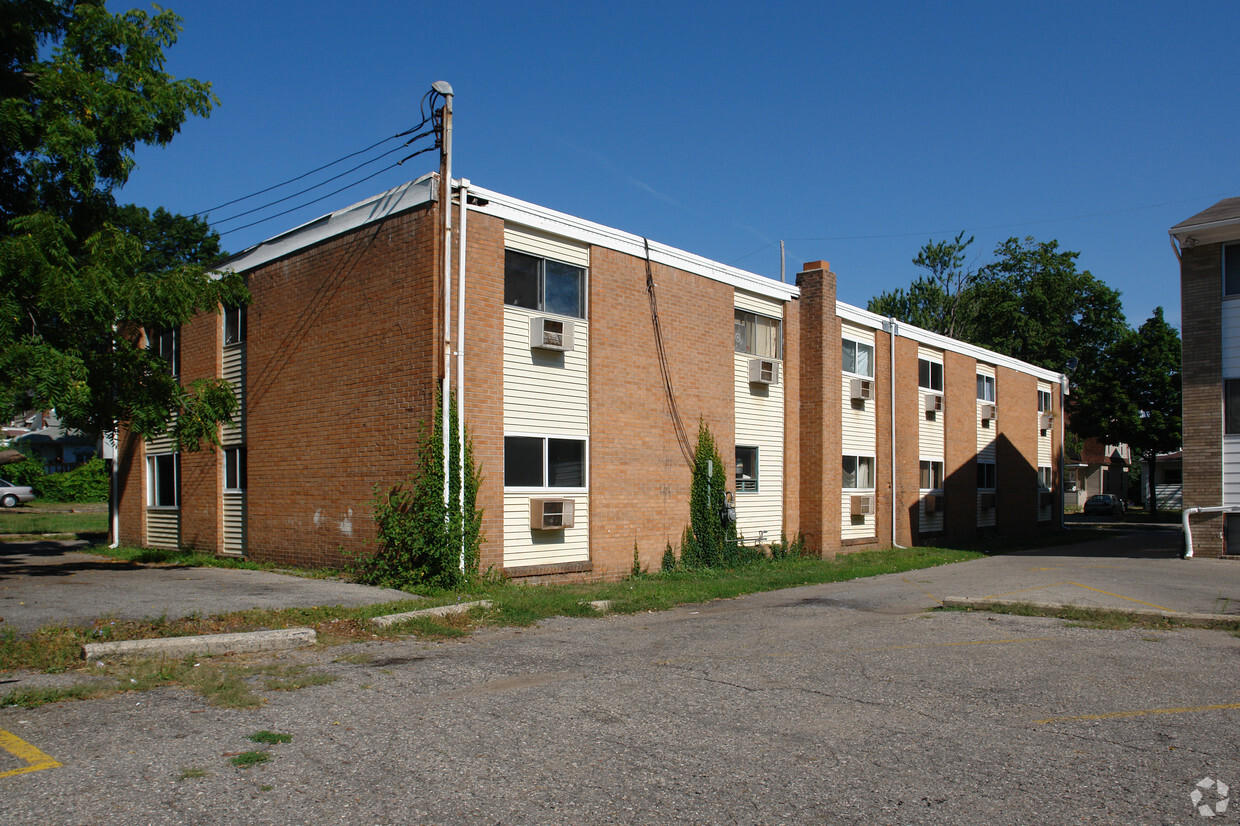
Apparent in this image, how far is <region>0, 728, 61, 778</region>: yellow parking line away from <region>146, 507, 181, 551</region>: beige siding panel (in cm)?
1588

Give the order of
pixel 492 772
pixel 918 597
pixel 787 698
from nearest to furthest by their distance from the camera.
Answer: pixel 492 772 → pixel 787 698 → pixel 918 597

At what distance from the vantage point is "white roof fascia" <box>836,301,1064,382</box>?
24484 millimetres

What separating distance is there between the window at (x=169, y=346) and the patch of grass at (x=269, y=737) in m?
16.8

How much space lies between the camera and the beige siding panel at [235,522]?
18422 millimetres

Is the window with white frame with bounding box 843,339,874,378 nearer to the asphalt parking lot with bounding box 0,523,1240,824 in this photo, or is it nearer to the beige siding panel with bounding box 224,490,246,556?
the asphalt parking lot with bounding box 0,523,1240,824

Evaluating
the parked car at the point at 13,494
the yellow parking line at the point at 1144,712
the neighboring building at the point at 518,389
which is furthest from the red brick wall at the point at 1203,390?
the parked car at the point at 13,494

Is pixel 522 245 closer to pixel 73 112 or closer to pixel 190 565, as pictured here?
pixel 73 112

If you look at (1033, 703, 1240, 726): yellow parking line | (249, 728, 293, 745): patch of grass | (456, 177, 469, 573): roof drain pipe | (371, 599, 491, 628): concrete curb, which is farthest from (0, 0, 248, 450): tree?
(1033, 703, 1240, 726): yellow parking line

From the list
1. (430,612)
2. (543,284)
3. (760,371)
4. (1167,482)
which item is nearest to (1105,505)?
(1167,482)

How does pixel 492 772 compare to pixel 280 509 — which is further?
pixel 280 509

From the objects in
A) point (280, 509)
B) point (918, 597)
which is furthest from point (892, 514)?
point (280, 509)

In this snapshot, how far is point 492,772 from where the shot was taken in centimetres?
538

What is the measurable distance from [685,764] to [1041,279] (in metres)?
61.0

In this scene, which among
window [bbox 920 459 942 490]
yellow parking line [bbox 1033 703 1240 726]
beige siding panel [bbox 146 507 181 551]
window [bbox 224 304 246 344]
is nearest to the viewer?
yellow parking line [bbox 1033 703 1240 726]
